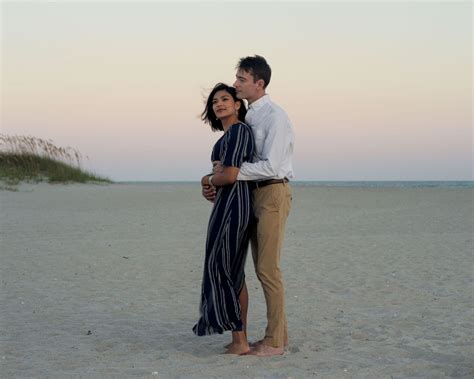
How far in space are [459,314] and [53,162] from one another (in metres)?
21.6

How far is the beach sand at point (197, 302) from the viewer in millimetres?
4695

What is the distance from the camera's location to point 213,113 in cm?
501

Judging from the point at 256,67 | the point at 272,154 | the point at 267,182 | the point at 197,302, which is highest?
the point at 256,67

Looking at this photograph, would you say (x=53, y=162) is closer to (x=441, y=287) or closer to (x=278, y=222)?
(x=441, y=287)

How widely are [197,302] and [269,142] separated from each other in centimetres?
273

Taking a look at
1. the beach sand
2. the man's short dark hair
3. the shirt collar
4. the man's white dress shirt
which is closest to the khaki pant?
the man's white dress shirt

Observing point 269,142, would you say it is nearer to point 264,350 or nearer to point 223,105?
point 223,105

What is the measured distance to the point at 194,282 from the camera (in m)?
7.93

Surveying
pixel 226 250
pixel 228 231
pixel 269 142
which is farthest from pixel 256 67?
pixel 226 250

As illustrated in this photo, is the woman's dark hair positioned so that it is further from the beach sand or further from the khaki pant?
the beach sand

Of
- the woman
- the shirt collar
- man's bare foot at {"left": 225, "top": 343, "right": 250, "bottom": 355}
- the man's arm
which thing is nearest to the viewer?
the man's arm

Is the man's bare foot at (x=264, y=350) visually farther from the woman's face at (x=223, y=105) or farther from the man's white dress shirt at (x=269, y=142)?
the woman's face at (x=223, y=105)

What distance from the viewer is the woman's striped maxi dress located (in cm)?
471

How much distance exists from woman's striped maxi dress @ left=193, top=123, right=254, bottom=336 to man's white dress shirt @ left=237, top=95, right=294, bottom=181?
8 centimetres
